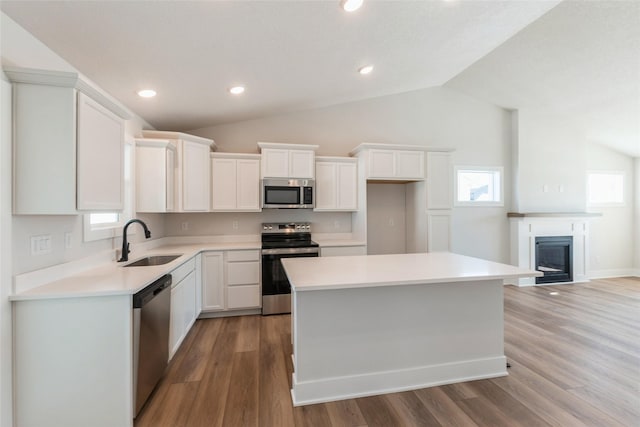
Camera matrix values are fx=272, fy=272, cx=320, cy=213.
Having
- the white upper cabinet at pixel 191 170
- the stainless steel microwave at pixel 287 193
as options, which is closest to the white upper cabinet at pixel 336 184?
the stainless steel microwave at pixel 287 193

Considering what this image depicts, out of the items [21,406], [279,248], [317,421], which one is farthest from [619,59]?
[21,406]

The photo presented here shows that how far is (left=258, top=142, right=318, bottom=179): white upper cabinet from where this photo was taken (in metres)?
3.68

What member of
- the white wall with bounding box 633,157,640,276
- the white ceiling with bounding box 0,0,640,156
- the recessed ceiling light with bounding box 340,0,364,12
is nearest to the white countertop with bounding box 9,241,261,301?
the white ceiling with bounding box 0,0,640,156

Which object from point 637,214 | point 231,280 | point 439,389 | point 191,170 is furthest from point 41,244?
point 637,214

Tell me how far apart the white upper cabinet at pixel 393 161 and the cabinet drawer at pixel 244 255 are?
1891 mm

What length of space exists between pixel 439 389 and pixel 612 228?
6074 millimetres

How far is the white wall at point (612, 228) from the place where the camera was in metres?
5.34

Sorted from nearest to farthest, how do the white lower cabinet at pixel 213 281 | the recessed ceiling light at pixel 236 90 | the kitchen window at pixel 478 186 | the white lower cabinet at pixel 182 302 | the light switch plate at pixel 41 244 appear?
the light switch plate at pixel 41 244 < the white lower cabinet at pixel 182 302 < the recessed ceiling light at pixel 236 90 < the white lower cabinet at pixel 213 281 < the kitchen window at pixel 478 186

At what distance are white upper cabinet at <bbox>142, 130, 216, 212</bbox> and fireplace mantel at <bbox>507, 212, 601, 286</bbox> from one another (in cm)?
515

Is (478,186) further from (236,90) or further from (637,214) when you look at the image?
(236,90)

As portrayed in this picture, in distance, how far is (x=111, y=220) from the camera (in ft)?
8.49

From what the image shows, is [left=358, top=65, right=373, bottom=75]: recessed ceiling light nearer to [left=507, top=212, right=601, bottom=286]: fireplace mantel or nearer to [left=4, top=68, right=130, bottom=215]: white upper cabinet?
[left=4, top=68, right=130, bottom=215]: white upper cabinet

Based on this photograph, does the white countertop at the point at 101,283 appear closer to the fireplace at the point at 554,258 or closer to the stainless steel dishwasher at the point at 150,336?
the stainless steel dishwasher at the point at 150,336

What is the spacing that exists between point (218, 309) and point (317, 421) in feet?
6.92
